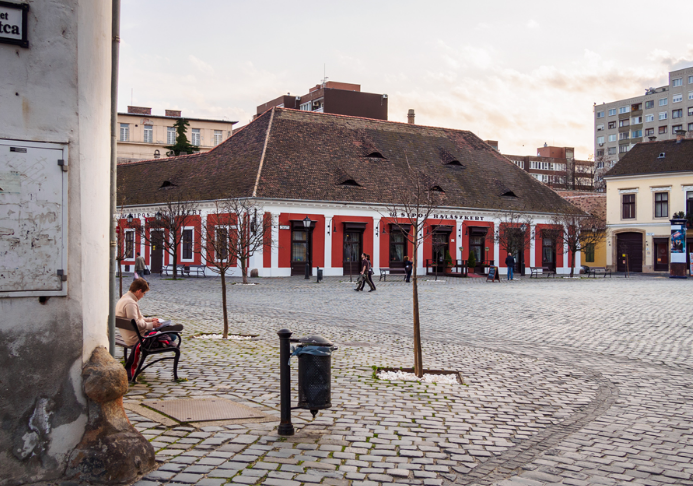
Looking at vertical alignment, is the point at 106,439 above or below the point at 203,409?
above

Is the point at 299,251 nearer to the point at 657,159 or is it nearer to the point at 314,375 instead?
the point at 314,375

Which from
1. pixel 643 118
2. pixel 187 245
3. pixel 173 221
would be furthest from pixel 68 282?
pixel 643 118

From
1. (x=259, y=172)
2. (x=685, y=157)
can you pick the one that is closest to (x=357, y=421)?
(x=259, y=172)

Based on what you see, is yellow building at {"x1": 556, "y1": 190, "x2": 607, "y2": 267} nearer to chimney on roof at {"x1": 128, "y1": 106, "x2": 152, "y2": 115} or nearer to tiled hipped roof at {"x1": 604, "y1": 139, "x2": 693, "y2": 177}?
tiled hipped roof at {"x1": 604, "y1": 139, "x2": 693, "y2": 177}

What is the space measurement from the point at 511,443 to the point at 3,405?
4.12m

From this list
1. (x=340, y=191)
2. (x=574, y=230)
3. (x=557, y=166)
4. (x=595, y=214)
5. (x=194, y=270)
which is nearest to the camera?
(x=340, y=191)

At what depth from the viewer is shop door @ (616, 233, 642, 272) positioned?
2098 inches

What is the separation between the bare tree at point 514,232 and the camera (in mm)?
39375

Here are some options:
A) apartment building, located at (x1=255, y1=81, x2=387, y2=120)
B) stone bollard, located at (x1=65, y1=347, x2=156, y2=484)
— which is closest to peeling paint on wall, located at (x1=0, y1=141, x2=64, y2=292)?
stone bollard, located at (x1=65, y1=347, x2=156, y2=484)

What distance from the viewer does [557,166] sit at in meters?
128

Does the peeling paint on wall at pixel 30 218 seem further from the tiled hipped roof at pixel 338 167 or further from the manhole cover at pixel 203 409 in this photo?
the tiled hipped roof at pixel 338 167

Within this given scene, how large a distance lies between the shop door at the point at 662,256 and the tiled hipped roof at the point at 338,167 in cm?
1089

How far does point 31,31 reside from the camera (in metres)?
4.57

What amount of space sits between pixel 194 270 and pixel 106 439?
3520cm
